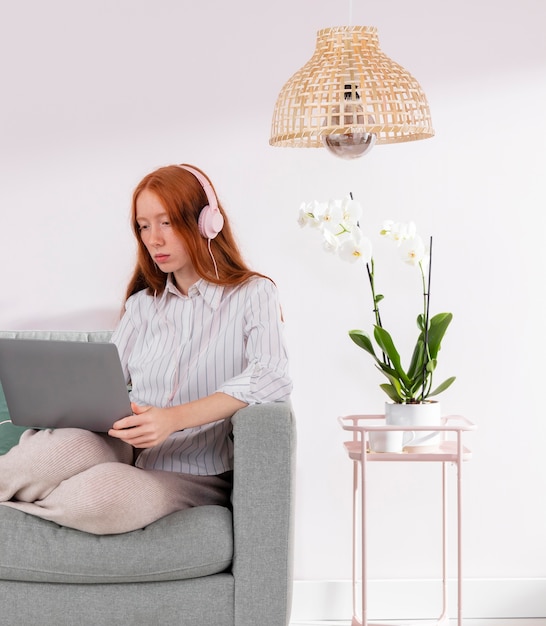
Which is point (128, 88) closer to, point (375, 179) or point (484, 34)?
point (375, 179)

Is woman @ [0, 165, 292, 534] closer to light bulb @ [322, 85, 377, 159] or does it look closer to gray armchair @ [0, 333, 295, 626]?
gray armchair @ [0, 333, 295, 626]

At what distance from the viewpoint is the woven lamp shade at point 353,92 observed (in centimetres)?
190

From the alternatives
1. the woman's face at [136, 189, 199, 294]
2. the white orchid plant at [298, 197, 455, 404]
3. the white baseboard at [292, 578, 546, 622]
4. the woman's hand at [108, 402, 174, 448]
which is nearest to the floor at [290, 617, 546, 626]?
the white baseboard at [292, 578, 546, 622]

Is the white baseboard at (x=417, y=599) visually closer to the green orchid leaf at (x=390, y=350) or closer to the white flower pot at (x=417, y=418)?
the white flower pot at (x=417, y=418)

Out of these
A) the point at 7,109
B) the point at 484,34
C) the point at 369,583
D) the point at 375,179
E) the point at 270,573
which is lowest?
the point at 369,583

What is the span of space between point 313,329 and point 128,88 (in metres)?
0.89

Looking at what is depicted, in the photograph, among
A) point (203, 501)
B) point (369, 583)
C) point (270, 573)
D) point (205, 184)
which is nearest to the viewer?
point (270, 573)

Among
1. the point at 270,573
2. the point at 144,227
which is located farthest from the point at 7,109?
the point at 270,573

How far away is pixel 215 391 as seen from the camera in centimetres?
208

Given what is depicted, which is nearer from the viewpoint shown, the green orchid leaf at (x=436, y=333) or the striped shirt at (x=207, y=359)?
the striped shirt at (x=207, y=359)

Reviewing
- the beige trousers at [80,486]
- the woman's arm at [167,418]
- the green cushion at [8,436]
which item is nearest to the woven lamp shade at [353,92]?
the woman's arm at [167,418]

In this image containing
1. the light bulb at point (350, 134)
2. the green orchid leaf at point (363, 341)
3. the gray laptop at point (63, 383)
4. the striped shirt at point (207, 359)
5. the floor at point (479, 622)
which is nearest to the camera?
the gray laptop at point (63, 383)

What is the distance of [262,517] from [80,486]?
0.37m

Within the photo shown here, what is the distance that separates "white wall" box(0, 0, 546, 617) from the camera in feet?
8.60
